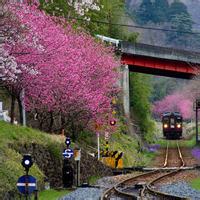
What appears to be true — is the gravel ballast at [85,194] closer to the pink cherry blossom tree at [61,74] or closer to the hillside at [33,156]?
the hillside at [33,156]

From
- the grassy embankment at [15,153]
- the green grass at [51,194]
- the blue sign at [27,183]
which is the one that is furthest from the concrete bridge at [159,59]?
the blue sign at [27,183]

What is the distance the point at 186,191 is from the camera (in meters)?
25.3

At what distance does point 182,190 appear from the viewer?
2580 centimetres

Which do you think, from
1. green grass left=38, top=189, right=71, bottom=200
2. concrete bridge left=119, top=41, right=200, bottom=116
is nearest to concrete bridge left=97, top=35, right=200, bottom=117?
concrete bridge left=119, top=41, right=200, bottom=116

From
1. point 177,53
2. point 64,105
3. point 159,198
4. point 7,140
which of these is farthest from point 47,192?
point 177,53

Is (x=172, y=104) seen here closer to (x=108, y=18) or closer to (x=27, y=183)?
(x=108, y=18)

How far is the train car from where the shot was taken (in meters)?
99.4

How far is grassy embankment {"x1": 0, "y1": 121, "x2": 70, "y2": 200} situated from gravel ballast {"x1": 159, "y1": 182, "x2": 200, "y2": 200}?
4.06 metres

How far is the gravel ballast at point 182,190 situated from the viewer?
23492mm

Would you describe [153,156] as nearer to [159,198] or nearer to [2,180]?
[159,198]

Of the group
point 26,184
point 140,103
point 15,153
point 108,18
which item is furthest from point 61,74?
point 140,103

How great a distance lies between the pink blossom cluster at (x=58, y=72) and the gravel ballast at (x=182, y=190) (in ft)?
24.7

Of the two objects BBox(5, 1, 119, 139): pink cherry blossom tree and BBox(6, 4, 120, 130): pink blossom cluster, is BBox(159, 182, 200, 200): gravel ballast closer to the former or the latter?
BBox(5, 1, 119, 139): pink cherry blossom tree

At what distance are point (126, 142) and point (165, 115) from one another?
41875 millimetres
